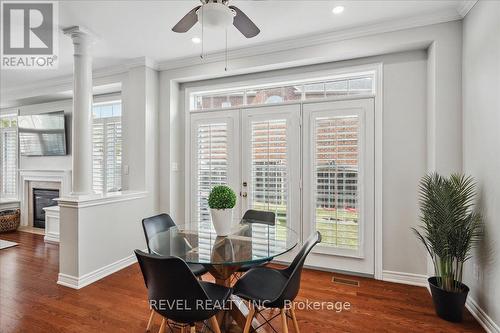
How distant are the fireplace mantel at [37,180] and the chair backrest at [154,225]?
3402mm

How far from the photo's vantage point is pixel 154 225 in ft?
8.61

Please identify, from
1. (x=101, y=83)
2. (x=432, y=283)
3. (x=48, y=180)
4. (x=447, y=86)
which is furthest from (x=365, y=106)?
(x=48, y=180)

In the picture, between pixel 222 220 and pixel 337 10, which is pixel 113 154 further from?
pixel 337 10

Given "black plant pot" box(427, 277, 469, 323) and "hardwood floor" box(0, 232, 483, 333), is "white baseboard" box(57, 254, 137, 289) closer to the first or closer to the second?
"hardwood floor" box(0, 232, 483, 333)

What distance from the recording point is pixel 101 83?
14.2ft

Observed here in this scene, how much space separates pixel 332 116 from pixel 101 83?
3.60 m

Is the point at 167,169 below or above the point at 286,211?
above

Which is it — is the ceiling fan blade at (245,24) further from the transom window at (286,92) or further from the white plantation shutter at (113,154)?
the white plantation shutter at (113,154)

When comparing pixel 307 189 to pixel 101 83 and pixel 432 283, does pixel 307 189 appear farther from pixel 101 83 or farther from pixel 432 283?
pixel 101 83

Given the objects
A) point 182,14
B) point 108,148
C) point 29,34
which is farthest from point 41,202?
point 182,14

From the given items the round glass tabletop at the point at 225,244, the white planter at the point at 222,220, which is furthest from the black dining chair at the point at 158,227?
the white planter at the point at 222,220

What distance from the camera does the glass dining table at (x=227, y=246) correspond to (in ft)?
6.03

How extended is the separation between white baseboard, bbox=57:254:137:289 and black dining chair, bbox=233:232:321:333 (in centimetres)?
210

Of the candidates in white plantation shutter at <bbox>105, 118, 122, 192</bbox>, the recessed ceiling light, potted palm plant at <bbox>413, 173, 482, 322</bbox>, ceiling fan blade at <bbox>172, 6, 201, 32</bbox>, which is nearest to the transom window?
the recessed ceiling light
